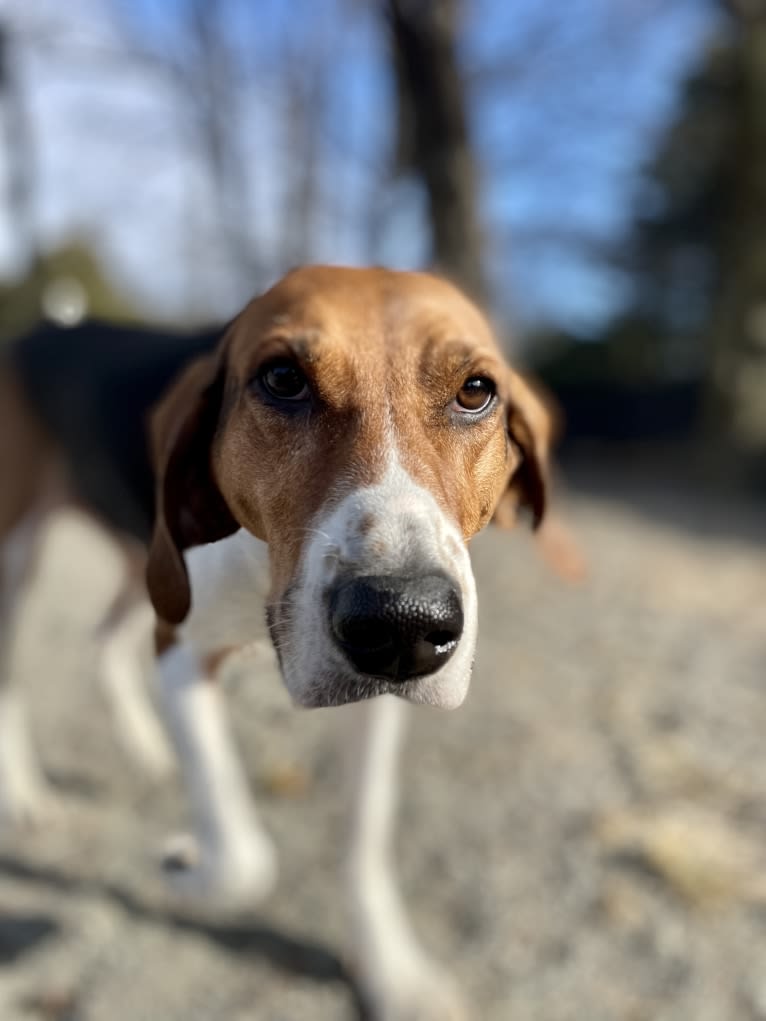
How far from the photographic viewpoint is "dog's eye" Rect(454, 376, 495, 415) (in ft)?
5.09

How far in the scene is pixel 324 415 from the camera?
1.50 meters

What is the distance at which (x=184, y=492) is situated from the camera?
1.69 metres

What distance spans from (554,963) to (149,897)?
1317 mm

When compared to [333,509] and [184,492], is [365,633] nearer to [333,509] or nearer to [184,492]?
[333,509]

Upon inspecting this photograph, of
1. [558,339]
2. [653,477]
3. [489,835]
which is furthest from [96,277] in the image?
[489,835]

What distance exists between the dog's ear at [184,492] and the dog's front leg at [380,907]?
2.78 feet

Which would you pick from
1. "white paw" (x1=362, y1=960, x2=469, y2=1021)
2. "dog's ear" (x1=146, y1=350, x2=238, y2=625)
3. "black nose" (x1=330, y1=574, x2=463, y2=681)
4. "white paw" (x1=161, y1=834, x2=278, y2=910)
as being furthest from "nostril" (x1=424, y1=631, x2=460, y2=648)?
"white paw" (x1=362, y1=960, x2=469, y2=1021)

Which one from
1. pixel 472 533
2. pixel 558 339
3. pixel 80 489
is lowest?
pixel 558 339

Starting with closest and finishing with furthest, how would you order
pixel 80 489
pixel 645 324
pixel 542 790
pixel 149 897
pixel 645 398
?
pixel 149 897 < pixel 80 489 < pixel 542 790 < pixel 645 398 < pixel 645 324

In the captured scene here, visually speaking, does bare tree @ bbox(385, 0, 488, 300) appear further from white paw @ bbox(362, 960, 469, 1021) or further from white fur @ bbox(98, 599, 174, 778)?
white paw @ bbox(362, 960, 469, 1021)

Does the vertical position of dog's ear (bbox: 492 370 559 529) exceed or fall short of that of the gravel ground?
it exceeds it

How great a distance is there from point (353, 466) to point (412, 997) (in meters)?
1.71

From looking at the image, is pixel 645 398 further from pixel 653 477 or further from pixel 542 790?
pixel 542 790

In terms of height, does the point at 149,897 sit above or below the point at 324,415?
below
